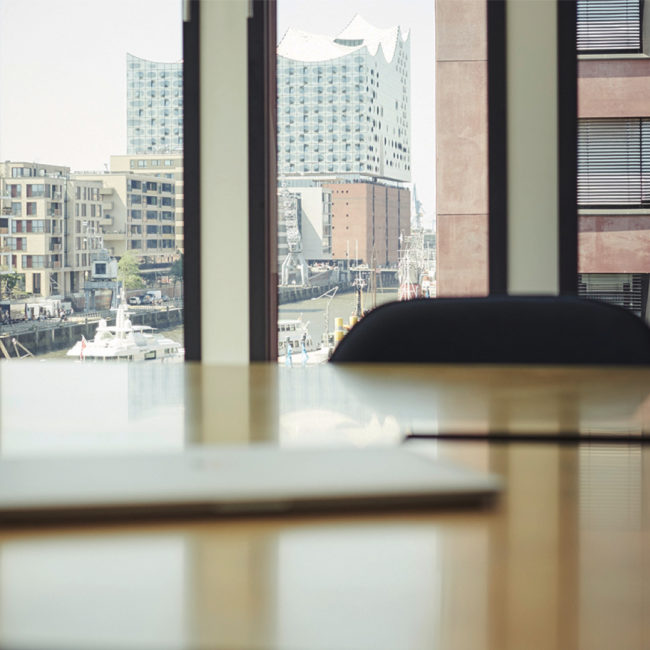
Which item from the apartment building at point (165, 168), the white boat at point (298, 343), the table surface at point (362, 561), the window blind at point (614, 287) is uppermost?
the apartment building at point (165, 168)

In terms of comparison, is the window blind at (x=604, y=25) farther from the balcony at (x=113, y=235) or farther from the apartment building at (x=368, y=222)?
the balcony at (x=113, y=235)

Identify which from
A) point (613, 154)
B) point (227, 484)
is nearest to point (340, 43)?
point (613, 154)

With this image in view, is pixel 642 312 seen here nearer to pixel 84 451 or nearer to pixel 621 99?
pixel 621 99

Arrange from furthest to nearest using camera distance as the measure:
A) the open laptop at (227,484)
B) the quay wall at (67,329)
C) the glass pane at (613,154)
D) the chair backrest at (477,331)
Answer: the quay wall at (67,329) → the glass pane at (613,154) → the chair backrest at (477,331) → the open laptop at (227,484)

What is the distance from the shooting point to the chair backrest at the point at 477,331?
1943 millimetres

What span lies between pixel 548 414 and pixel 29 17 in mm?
3510

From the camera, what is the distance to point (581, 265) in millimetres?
3812

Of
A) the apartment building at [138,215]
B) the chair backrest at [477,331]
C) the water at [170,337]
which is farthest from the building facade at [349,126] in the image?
the chair backrest at [477,331]

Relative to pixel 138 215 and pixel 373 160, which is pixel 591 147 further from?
pixel 138 215

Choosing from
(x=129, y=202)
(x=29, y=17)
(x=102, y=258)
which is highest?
(x=29, y=17)

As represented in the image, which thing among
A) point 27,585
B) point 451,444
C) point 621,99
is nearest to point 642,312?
point 621,99

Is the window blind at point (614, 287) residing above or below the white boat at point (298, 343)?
above

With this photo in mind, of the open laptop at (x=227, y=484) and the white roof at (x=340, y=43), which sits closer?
the open laptop at (x=227, y=484)

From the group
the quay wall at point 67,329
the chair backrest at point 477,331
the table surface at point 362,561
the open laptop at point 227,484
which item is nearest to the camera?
the table surface at point 362,561
